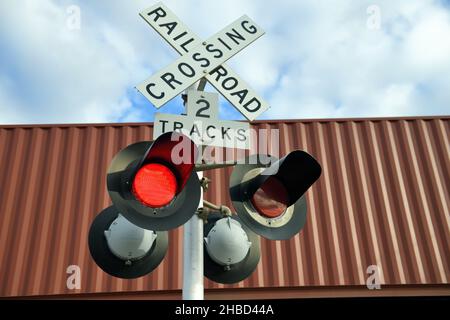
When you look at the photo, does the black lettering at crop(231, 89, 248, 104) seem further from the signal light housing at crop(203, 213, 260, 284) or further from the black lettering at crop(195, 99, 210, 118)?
the signal light housing at crop(203, 213, 260, 284)

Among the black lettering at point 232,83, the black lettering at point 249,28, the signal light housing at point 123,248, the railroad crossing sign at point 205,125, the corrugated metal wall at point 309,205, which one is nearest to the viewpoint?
the signal light housing at point 123,248

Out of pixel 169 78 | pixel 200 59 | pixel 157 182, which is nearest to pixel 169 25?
pixel 200 59

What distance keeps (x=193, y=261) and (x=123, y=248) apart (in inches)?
12.7

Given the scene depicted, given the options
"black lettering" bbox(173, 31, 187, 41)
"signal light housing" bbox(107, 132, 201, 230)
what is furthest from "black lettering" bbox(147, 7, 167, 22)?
"signal light housing" bbox(107, 132, 201, 230)

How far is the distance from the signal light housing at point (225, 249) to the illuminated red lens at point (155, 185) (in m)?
0.36

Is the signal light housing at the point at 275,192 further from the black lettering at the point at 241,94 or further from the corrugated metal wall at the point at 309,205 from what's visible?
the corrugated metal wall at the point at 309,205

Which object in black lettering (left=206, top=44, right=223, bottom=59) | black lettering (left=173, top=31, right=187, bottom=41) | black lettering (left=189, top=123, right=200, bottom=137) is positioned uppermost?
black lettering (left=173, top=31, right=187, bottom=41)

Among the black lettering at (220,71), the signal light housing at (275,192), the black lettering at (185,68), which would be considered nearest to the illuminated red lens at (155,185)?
the signal light housing at (275,192)

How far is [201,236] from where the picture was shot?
206 cm

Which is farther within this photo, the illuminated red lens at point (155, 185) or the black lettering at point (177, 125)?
the black lettering at point (177, 125)

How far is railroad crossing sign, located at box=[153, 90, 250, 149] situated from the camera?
7.16 ft

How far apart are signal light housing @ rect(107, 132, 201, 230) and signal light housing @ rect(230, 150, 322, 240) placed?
0.26m

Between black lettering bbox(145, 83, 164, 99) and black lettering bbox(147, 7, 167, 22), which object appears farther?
black lettering bbox(147, 7, 167, 22)

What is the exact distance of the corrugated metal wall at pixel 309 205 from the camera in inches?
234
